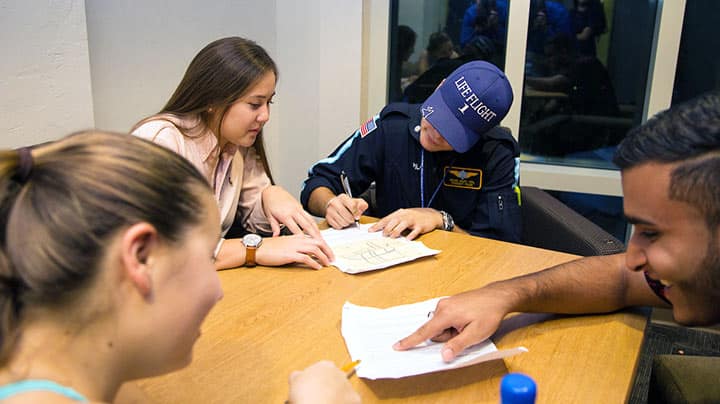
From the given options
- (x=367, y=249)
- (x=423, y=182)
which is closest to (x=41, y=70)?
(x=367, y=249)

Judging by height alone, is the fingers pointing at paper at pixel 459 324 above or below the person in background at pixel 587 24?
below

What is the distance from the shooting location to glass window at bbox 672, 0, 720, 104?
2.64 meters

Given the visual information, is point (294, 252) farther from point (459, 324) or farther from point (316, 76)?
point (316, 76)

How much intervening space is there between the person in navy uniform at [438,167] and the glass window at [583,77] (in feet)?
3.19

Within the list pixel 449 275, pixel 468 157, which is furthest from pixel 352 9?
pixel 449 275

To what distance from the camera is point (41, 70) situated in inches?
72.8

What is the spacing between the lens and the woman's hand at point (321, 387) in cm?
77

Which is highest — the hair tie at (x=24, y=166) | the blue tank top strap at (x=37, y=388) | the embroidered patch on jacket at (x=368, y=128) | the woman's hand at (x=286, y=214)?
the hair tie at (x=24, y=166)

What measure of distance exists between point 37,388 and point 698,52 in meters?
2.95

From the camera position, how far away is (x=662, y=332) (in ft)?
9.19

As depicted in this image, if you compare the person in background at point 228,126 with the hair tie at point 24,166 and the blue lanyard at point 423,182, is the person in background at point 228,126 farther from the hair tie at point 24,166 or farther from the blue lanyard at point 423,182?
the hair tie at point 24,166

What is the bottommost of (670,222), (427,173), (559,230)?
(559,230)

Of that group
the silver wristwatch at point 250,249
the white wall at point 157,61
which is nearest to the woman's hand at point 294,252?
the silver wristwatch at point 250,249

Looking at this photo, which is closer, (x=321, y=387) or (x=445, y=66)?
(x=321, y=387)
